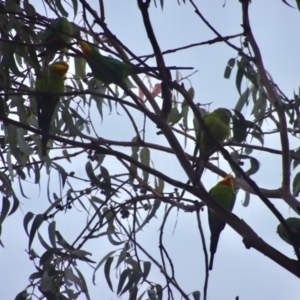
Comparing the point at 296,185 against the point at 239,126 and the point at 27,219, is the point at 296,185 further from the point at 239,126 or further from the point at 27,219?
the point at 27,219

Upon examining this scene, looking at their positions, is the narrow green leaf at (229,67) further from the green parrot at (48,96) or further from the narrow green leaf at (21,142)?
the narrow green leaf at (21,142)

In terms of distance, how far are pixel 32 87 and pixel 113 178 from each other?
0.56 meters

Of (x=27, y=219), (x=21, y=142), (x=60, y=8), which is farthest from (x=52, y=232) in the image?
(x=60, y=8)

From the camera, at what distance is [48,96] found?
2.24 metres

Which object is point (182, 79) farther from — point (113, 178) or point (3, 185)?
point (3, 185)

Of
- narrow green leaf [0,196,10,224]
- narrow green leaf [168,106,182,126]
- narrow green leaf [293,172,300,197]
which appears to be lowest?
narrow green leaf [0,196,10,224]

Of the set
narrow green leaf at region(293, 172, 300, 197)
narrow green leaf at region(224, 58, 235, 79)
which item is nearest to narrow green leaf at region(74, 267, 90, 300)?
narrow green leaf at region(293, 172, 300, 197)

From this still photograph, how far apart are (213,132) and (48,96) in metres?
0.79

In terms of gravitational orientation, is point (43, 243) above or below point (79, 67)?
below

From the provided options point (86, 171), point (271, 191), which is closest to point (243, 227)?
point (271, 191)

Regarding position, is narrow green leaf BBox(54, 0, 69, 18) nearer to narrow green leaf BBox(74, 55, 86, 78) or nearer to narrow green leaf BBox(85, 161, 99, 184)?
narrow green leaf BBox(74, 55, 86, 78)

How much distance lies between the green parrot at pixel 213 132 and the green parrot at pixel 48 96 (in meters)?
0.64

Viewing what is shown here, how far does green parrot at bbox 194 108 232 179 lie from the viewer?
2506 millimetres

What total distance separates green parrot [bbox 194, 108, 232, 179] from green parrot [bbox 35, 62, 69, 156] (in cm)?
64
